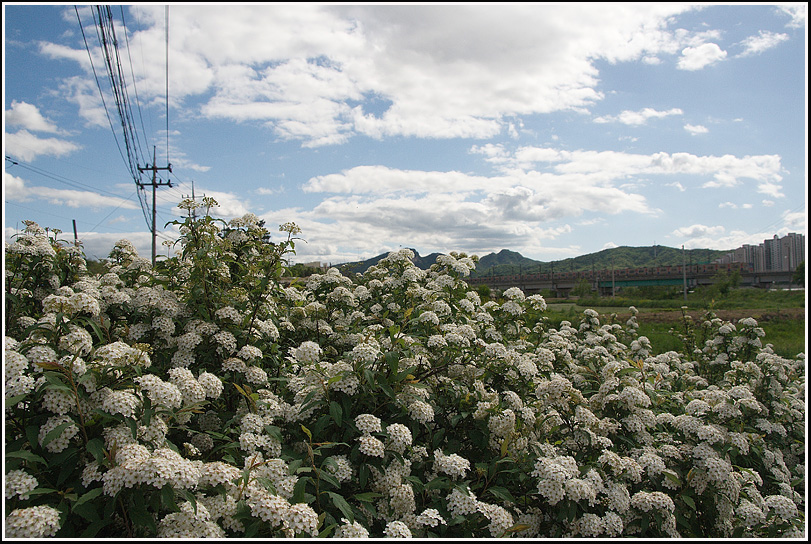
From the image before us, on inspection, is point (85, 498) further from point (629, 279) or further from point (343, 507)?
point (629, 279)

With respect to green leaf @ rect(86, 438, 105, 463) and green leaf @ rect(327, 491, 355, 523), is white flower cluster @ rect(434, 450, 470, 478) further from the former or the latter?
green leaf @ rect(86, 438, 105, 463)

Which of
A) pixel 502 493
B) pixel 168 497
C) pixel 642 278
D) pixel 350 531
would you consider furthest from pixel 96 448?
pixel 642 278

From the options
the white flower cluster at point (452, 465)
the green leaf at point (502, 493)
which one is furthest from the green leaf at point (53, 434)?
the green leaf at point (502, 493)

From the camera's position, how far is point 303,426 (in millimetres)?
2666

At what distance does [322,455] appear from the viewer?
113 inches

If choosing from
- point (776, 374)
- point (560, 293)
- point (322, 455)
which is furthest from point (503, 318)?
point (560, 293)

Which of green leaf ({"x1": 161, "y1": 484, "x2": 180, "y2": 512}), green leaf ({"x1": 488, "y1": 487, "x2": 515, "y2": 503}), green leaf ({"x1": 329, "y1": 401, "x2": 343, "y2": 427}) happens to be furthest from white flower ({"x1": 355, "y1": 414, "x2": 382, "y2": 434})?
green leaf ({"x1": 161, "y1": 484, "x2": 180, "y2": 512})

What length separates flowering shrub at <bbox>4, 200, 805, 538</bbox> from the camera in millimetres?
2207

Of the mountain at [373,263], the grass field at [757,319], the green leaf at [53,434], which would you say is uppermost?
the mountain at [373,263]

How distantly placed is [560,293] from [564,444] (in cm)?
5458

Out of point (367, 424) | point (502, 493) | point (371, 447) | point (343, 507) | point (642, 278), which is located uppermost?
point (367, 424)

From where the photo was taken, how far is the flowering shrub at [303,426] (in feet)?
7.24

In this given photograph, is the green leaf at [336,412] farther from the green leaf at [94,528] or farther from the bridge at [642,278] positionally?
the bridge at [642,278]

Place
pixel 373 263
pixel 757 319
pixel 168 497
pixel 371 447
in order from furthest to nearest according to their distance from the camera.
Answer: pixel 757 319 < pixel 373 263 < pixel 371 447 < pixel 168 497
